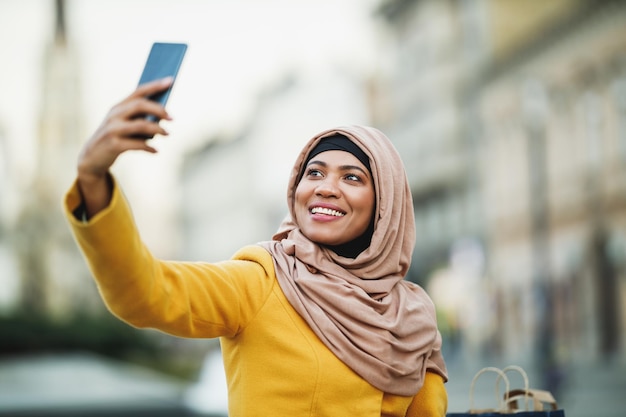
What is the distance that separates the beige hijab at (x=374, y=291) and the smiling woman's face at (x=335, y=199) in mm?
39

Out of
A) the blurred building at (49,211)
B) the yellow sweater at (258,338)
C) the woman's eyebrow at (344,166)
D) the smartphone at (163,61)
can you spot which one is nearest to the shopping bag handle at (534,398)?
the yellow sweater at (258,338)

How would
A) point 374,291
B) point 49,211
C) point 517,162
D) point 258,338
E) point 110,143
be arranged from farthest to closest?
1. point 49,211
2. point 517,162
3. point 374,291
4. point 258,338
5. point 110,143

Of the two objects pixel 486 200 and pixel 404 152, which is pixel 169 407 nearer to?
pixel 486 200

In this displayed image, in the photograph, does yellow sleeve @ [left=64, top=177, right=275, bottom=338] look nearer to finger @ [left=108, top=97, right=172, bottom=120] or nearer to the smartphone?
finger @ [left=108, top=97, right=172, bottom=120]

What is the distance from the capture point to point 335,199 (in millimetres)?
2947

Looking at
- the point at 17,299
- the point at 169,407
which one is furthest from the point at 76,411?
the point at 17,299

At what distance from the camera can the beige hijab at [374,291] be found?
2.79 metres

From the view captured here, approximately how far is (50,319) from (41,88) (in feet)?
103

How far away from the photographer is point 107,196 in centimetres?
222

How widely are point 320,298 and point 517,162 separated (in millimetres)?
33953

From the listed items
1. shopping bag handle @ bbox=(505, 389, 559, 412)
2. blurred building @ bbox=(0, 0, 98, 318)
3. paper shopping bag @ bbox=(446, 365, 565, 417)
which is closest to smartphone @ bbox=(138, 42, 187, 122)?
paper shopping bag @ bbox=(446, 365, 565, 417)

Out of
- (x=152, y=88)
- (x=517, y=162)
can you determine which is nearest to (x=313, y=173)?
(x=152, y=88)

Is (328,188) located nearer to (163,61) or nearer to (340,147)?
(340,147)

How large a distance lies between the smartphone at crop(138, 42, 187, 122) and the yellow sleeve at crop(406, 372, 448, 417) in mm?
1357
